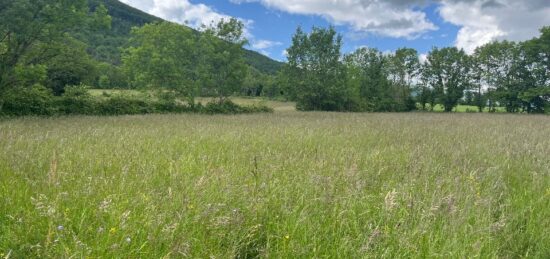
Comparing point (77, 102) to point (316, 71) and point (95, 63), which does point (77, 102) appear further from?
point (316, 71)

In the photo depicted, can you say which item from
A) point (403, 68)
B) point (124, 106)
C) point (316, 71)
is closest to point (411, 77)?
point (403, 68)

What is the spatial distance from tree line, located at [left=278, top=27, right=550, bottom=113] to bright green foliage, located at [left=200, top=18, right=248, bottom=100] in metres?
10.5

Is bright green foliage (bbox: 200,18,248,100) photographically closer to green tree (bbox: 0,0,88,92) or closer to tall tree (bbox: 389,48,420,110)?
green tree (bbox: 0,0,88,92)

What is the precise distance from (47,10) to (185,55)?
59.0 ft

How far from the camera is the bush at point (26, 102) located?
55.9ft

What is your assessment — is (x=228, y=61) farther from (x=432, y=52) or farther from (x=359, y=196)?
(x=432, y=52)

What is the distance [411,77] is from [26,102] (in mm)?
58071

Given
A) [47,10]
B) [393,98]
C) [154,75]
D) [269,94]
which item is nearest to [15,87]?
[47,10]

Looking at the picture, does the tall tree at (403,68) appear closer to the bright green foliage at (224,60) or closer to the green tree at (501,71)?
the green tree at (501,71)

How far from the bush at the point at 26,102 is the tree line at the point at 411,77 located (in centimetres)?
2808

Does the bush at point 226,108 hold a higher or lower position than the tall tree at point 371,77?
lower

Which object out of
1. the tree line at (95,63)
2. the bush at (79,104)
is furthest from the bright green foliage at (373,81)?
the bush at (79,104)

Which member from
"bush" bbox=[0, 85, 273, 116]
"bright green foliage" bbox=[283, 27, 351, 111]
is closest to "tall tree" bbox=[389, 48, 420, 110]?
"bright green foliage" bbox=[283, 27, 351, 111]

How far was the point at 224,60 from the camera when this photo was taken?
106ft
